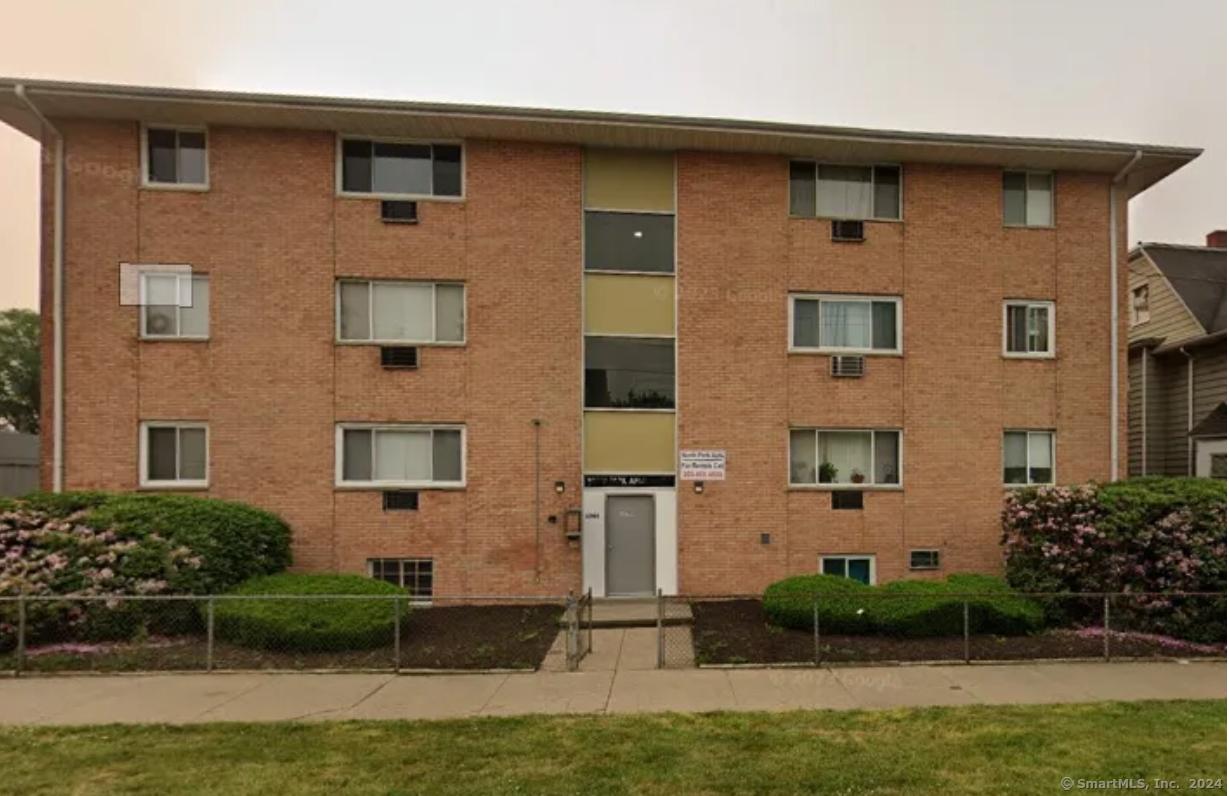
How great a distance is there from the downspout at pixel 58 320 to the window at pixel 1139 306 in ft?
90.3

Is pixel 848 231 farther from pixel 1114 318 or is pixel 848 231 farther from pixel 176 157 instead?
pixel 176 157

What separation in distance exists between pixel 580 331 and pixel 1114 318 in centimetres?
1123

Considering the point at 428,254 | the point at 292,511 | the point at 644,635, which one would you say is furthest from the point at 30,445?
the point at 644,635

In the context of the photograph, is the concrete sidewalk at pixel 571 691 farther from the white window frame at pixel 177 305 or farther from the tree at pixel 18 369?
the tree at pixel 18 369

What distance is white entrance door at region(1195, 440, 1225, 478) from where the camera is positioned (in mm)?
15180

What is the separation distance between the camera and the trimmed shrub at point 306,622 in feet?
27.7

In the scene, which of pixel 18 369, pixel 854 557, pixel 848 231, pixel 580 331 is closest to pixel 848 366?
pixel 848 231

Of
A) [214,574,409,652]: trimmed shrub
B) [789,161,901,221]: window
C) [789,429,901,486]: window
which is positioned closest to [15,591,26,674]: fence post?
[214,574,409,652]: trimmed shrub

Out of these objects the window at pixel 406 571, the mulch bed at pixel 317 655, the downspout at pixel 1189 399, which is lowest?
the mulch bed at pixel 317 655

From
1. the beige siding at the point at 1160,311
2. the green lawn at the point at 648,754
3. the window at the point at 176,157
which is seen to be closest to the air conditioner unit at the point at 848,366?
the green lawn at the point at 648,754

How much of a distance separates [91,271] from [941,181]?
16.7 meters

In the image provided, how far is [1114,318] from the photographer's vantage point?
13102 millimetres

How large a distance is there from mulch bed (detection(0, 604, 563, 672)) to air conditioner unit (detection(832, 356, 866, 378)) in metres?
7.49

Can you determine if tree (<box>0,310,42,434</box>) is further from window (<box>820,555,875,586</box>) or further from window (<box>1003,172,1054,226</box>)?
window (<box>1003,172,1054,226</box>)
